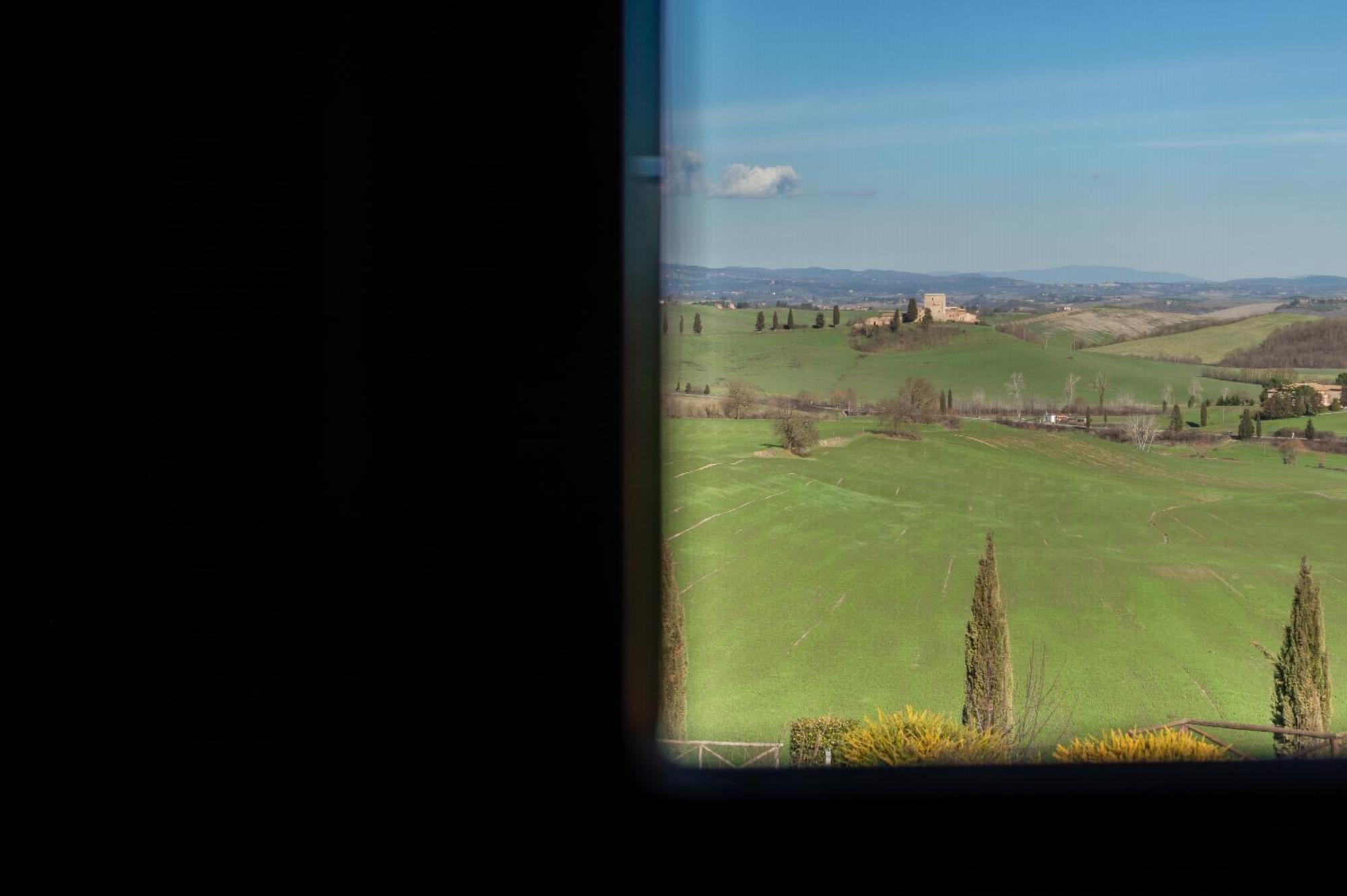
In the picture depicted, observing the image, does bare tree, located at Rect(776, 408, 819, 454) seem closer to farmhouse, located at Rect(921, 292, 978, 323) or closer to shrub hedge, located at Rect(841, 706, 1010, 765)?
farmhouse, located at Rect(921, 292, 978, 323)

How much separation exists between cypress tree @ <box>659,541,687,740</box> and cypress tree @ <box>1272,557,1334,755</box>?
4.42 feet

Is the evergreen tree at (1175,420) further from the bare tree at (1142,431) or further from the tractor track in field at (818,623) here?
the tractor track in field at (818,623)

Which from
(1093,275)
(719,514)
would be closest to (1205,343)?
(1093,275)

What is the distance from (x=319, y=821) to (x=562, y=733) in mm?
517

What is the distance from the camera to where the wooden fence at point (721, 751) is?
2.21 meters

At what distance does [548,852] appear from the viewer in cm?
205

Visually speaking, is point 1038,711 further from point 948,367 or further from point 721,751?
point 948,367

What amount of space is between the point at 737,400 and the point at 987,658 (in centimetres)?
83

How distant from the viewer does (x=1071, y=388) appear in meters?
2.45

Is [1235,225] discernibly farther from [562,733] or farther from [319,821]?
[319,821]

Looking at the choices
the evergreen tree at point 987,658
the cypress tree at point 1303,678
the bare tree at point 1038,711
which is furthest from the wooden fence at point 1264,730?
the evergreen tree at point 987,658

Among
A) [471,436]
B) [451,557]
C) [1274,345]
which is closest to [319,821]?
[451,557]

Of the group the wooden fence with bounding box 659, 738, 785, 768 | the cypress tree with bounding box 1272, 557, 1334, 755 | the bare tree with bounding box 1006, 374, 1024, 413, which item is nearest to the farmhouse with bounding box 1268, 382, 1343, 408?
the cypress tree with bounding box 1272, 557, 1334, 755

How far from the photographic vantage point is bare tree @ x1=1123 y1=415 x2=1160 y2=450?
2398mm
